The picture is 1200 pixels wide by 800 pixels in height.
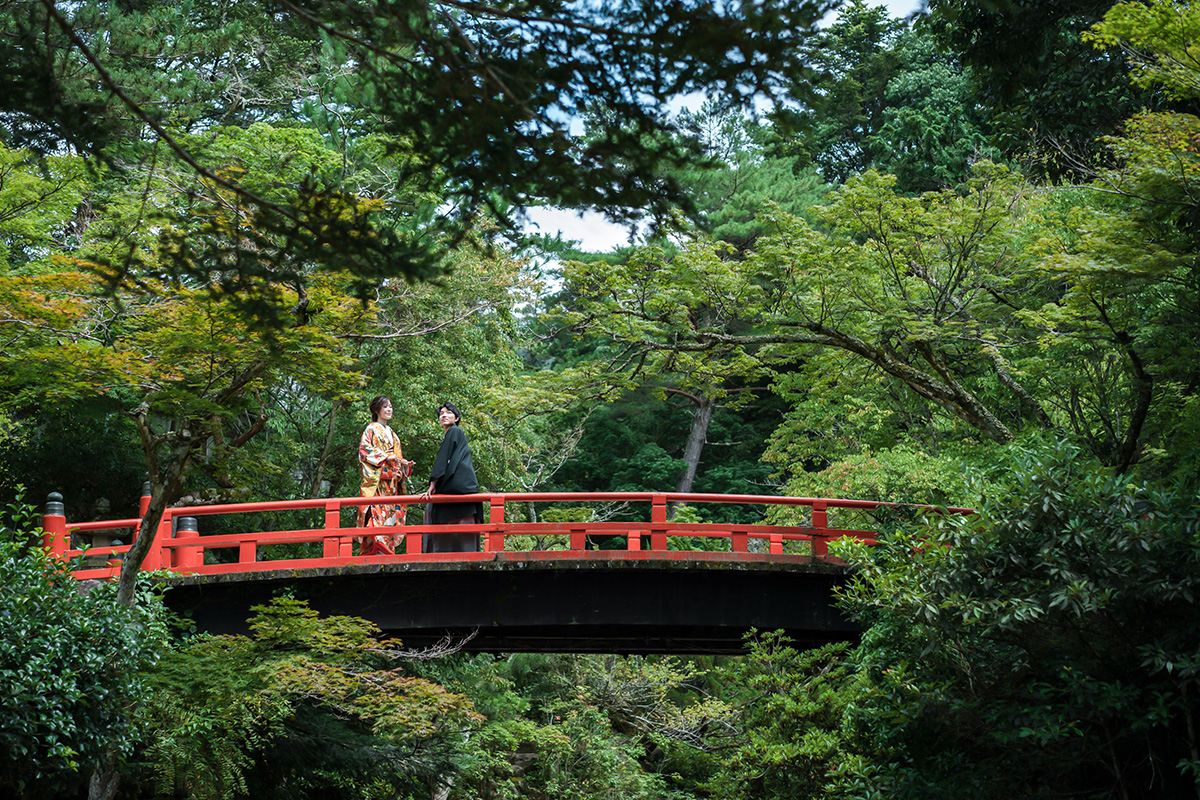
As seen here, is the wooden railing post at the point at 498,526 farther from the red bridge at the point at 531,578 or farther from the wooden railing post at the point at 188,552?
the wooden railing post at the point at 188,552

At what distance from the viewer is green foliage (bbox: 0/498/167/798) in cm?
729

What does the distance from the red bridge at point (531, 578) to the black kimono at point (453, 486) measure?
25 cm

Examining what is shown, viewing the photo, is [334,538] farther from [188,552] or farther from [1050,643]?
[1050,643]

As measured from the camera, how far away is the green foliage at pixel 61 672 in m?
7.29

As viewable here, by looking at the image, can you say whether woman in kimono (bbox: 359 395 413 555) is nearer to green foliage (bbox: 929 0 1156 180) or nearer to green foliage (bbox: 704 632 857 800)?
green foliage (bbox: 704 632 857 800)

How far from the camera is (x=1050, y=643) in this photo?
7551 millimetres

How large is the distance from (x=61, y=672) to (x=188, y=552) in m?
2.54

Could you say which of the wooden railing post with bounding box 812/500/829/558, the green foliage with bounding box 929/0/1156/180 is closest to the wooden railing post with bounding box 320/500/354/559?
the wooden railing post with bounding box 812/500/829/558

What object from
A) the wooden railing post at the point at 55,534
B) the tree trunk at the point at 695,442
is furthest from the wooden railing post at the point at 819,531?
the tree trunk at the point at 695,442

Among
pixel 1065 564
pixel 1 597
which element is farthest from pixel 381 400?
pixel 1065 564

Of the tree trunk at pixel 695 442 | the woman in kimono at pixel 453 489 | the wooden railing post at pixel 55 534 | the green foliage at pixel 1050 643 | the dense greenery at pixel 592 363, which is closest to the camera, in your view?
the dense greenery at pixel 592 363

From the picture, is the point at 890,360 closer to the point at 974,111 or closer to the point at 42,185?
the point at 42,185

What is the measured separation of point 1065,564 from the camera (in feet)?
24.0

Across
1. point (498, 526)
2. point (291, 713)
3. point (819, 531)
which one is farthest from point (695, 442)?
point (291, 713)
